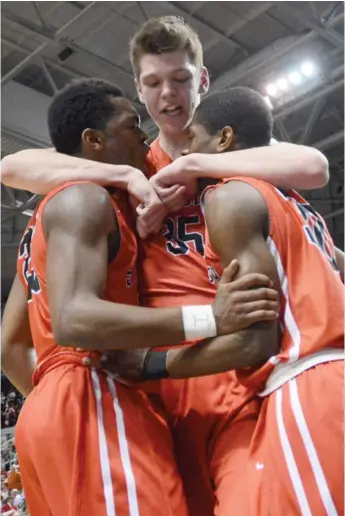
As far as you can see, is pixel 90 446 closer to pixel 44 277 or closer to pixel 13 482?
pixel 44 277

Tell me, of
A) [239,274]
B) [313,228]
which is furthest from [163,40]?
[239,274]

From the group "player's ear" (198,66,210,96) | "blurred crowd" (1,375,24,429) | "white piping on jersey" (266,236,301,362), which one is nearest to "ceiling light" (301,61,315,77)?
"player's ear" (198,66,210,96)

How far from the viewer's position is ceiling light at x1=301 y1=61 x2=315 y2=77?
24.1 feet

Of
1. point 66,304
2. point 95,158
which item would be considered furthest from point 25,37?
point 66,304

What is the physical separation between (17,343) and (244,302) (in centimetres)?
118

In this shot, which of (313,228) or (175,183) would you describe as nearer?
(313,228)

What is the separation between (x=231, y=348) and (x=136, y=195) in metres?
0.64

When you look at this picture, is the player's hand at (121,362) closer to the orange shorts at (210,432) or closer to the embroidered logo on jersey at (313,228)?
the orange shorts at (210,432)

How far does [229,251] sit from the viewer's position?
1615 mm

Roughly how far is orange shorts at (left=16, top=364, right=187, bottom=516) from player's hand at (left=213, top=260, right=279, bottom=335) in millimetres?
374

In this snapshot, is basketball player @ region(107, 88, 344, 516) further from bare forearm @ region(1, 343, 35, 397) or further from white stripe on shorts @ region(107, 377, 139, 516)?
bare forearm @ region(1, 343, 35, 397)

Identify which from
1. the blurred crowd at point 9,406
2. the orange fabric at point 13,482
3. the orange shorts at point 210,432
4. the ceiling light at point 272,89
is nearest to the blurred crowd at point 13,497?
the orange fabric at point 13,482

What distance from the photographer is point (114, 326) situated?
1547 mm

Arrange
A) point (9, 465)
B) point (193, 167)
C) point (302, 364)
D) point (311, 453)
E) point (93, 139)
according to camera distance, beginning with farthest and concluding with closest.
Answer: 1. point (9, 465)
2. point (93, 139)
3. point (193, 167)
4. point (302, 364)
5. point (311, 453)
